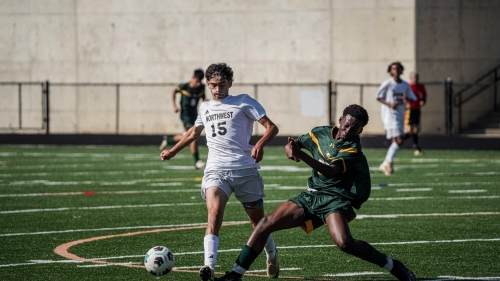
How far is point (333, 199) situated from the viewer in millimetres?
8039

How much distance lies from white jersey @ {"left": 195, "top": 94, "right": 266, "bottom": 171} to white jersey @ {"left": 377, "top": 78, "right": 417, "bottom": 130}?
11194mm

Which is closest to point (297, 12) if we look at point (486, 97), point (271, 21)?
point (271, 21)

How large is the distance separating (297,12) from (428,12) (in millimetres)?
4436

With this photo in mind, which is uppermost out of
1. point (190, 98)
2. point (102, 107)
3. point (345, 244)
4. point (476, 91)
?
point (476, 91)

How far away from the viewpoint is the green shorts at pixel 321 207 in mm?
7996

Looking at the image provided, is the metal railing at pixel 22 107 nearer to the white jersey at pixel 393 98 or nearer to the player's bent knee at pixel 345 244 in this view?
the white jersey at pixel 393 98

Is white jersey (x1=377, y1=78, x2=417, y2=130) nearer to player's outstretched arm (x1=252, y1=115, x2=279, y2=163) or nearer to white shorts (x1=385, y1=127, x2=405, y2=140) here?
white shorts (x1=385, y1=127, x2=405, y2=140)

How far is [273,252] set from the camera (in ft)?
28.2

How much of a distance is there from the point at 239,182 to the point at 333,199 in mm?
1167

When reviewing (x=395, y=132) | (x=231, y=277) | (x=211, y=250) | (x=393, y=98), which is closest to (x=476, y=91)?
(x=393, y=98)

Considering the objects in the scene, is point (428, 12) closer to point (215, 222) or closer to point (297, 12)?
point (297, 12)

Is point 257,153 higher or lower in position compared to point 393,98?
lower

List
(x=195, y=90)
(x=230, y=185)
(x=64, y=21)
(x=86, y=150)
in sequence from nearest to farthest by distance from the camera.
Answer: (x=230, y=185) → (x=195, y=90) → (x=86, y=150) → (x=64, y=21)

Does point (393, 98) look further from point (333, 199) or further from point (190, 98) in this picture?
point (333, 199)
